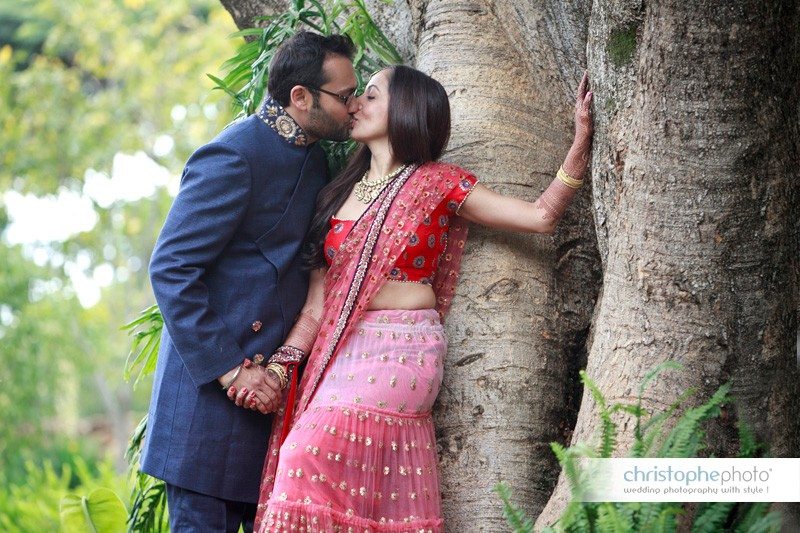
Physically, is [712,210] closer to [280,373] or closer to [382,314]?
[382,314]

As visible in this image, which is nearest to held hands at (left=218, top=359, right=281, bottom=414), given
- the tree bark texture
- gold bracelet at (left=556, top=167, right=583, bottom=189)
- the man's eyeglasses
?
the tree bark texture

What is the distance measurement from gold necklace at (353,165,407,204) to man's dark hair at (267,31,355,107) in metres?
0.34

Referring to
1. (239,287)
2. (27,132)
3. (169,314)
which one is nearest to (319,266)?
(239,287)

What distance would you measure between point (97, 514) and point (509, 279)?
2.36 meters

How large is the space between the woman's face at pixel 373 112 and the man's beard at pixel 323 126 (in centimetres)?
5

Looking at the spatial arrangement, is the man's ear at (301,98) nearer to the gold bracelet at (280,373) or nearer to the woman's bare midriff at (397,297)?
the woman's bare midriff at (397,297)

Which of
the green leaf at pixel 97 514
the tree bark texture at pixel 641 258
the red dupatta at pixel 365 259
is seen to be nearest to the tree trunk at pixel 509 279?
the tree bark texture at pixel 641 258

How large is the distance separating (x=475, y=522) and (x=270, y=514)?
26.4 inches

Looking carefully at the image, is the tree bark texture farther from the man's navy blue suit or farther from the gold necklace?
the man's navy blue suit

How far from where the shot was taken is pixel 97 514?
175 inches

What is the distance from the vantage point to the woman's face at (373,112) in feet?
10.4

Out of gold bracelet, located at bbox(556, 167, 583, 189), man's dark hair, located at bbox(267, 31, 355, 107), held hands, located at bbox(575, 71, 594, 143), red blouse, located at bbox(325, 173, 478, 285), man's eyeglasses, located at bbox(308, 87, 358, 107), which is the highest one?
man's dark hair, located at bbox(267, 31, 355, 107)

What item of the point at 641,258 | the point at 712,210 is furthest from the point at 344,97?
the point at 712,210

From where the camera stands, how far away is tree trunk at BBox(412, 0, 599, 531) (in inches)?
122
